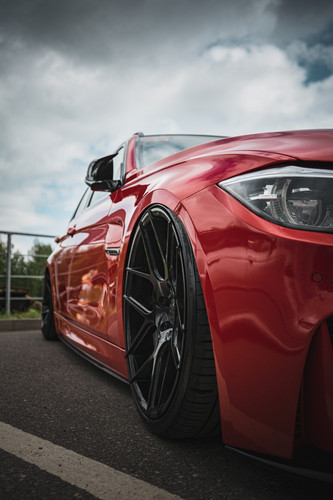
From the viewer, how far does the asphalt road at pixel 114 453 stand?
3.98ft

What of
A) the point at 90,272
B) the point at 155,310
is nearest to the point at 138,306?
the point at 155,310

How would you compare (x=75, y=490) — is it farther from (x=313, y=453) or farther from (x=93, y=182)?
(x=93, y=182)

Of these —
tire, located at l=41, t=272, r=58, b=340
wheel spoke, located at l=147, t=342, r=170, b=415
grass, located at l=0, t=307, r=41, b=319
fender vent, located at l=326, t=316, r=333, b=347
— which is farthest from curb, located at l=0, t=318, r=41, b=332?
fender vent, located at l=326, t=316, r=333, b=347

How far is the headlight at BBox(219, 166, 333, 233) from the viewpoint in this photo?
1182mm

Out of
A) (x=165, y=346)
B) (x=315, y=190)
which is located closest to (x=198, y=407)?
(x=165, y=346)

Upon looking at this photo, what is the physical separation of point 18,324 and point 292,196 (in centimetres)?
532

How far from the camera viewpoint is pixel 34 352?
3645mm

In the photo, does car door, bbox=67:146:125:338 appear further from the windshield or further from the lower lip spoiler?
the lower lip spoiler

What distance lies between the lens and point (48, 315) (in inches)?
170

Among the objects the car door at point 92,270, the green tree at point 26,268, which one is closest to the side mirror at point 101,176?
the car door at point 92,270

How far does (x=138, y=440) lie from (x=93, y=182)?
147 cm

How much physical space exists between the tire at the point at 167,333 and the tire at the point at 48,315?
2472 mm

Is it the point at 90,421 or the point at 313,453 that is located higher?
the point at 313,453

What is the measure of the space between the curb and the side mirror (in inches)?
149
